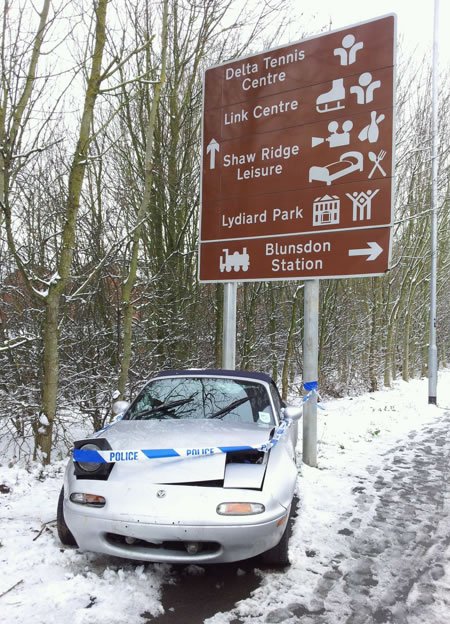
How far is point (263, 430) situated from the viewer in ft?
13.1

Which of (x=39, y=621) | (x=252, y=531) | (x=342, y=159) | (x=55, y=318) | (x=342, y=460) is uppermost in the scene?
(x=342, y=159)

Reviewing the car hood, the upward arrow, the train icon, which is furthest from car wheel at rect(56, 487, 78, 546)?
the upward arrow

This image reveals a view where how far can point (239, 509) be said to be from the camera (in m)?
3.07

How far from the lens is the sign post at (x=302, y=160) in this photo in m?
6.05

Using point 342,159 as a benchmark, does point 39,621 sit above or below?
below

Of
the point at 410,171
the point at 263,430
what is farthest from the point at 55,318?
the point at 410,171

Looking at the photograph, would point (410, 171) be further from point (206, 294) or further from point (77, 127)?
point (77, 127)

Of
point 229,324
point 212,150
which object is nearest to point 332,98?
point 212,150

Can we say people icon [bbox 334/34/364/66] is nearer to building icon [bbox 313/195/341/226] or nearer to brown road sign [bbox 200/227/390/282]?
building icon [bbox 313/195/341/226]

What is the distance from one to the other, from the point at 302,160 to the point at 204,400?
3.65 meters

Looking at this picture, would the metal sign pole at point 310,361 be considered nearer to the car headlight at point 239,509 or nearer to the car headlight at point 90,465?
the car headlight at point 239,509

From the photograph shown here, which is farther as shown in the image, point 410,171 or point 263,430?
point 410,171

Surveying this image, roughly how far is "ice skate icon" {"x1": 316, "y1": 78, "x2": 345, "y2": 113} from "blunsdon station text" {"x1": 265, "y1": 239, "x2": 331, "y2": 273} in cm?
175

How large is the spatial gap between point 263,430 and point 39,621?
6.62 feet
